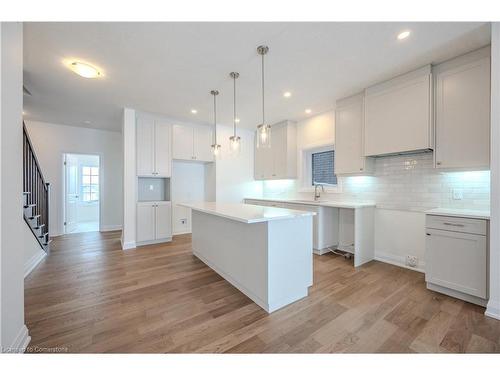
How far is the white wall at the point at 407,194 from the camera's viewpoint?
241 cm

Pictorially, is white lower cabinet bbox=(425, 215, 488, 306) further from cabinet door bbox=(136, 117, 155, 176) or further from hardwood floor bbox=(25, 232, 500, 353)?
cabinet door bbox=(136, 117, 155, 176)

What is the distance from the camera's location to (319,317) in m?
1.78

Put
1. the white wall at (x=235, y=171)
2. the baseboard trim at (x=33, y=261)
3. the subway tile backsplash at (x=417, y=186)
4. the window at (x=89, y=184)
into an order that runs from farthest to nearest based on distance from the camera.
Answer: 1. the window at (x=89, y=184)
2. the white wall at (x=235, y=171)
3. the baseboard trim at (x=33, y=261)
4. the subway tile backsplash at (x=417, y=186)

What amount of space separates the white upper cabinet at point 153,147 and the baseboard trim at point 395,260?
13.5ft

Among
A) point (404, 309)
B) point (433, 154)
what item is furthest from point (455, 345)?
point (433, 154)

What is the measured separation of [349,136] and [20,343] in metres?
4.13

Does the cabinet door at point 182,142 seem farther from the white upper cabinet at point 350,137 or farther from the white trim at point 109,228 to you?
the white upper cabinet at point 350,137

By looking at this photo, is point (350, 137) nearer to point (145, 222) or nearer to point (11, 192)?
point (11, 192)

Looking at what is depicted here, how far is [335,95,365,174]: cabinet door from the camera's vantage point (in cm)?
316

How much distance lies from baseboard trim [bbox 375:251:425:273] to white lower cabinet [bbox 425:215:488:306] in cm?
56

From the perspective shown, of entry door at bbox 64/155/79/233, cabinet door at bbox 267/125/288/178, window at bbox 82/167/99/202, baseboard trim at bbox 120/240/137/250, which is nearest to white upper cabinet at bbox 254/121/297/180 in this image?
cabinet door at bbox 267/125/288/178

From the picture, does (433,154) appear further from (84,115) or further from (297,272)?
(84,115)

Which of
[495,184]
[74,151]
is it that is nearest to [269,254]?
[495,184]

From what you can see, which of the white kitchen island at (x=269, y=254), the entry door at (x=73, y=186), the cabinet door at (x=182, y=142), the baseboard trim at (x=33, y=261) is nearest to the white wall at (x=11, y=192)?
the white kitchen island at (x=269, y=254)
